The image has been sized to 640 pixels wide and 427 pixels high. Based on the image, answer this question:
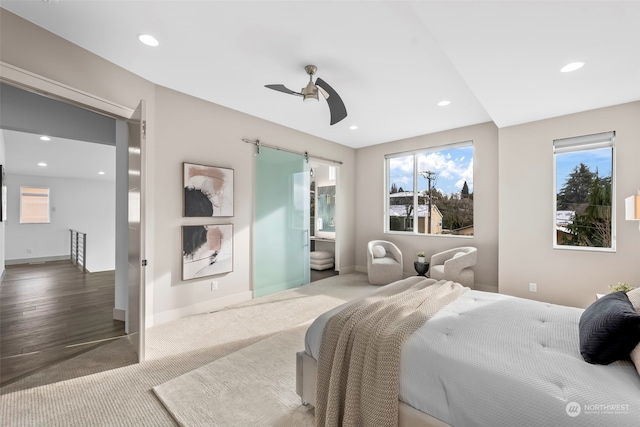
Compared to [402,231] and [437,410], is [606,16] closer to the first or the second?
[437,410]

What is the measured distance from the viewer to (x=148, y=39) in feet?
7.99

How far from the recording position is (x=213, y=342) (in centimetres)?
285

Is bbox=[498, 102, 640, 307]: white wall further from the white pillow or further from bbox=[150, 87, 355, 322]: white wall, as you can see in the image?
bbox=[150, 87, 355, 322]: white wall

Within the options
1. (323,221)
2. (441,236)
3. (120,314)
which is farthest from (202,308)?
(441,236)

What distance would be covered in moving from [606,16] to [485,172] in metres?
2.99

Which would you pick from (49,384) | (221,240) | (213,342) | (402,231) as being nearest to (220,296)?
(221,240)

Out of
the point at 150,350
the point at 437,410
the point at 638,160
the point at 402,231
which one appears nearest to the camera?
the point at 437,410

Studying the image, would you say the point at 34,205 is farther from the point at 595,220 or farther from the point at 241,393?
the point at 595,220

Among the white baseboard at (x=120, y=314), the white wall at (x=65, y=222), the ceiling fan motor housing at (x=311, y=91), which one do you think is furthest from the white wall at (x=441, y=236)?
the white wall at (x=65, y=222)

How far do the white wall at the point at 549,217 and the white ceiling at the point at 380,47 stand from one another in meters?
0.25

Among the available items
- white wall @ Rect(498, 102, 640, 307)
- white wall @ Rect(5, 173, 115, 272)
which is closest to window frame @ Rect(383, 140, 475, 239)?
white wall @ Rect(498, 102, 640, 307)

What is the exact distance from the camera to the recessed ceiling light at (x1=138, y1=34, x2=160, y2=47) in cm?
239

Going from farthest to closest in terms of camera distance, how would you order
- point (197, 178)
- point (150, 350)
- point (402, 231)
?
point (402, 231)
point (197, 178)
point (150, 350)

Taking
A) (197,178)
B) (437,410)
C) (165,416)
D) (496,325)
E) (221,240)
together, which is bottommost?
(165,416)
